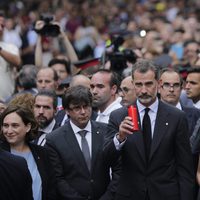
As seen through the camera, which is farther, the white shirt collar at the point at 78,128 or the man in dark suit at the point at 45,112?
the man in dark suit at the point at 45,112

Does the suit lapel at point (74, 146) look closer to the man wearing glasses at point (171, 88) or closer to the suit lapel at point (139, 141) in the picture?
the suit lapel at point (139, 141)

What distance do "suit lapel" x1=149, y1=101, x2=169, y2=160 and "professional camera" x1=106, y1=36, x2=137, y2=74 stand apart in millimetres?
4079

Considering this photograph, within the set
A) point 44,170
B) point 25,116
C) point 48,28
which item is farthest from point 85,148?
point 48,28

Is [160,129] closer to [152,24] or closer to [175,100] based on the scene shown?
[175,100]

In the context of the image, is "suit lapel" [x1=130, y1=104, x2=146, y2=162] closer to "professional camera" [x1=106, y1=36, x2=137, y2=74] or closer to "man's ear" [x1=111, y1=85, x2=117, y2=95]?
"man's ear" [x1=111, y1=85, x2=117, y2=95]

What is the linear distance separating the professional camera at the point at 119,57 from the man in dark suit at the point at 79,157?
3.44 meters

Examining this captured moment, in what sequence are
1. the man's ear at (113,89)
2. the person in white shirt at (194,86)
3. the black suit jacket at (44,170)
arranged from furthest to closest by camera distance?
the person in white shirt at (194,86) < the man's ear at (113,89) < the black suit jacket at (44,170)

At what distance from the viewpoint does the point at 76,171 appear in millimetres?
8719

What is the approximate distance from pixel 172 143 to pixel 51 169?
1242 mm

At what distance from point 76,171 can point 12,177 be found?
1.47m

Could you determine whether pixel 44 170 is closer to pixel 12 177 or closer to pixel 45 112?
pixel 12 177

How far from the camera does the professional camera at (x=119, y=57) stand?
12.4 meters

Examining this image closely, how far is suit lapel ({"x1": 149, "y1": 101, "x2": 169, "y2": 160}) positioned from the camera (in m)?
8.20

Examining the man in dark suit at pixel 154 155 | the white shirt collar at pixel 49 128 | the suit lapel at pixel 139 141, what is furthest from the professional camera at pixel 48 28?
the suit lapel at pixel 139 141
